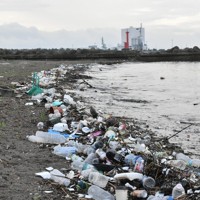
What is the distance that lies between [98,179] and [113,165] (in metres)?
0.70

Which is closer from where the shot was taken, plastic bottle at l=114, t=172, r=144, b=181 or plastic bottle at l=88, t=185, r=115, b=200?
plastic bottle at l=88, t=185, r=115, b=200

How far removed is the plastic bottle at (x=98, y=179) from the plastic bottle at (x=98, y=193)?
0.14 meters

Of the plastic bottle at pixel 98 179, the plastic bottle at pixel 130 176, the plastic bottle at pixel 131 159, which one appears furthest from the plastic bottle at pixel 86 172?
the plastic bottle at pixel 131 159

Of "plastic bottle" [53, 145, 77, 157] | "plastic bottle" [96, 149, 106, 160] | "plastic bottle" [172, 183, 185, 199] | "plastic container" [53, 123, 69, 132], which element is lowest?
"plastic bottle" [172, 183, 185, 199]

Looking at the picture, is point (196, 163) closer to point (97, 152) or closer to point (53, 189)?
point (97, 152)

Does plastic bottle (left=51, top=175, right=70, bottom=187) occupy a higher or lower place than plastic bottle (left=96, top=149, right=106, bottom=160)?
lower

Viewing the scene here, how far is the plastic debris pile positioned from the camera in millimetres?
4199

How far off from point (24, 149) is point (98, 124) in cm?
215

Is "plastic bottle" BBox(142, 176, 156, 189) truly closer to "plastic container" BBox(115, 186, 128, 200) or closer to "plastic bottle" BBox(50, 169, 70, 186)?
"plastic container" BBox(115, 186, 128, 200)

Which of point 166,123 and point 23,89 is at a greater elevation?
point 23,89

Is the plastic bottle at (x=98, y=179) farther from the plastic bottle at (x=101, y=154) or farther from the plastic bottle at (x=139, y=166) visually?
the plastic bottle at (x=101, y=154)

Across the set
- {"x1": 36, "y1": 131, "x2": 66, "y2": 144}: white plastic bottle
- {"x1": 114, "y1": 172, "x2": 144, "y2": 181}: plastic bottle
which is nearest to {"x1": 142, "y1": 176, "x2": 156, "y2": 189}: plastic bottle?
{"x1": 114, "y1": 172, "x2": 144, "y2": 181}: plastic bottle

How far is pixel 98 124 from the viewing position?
7441 millimetres

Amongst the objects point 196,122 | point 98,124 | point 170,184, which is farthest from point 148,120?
point 170,184
